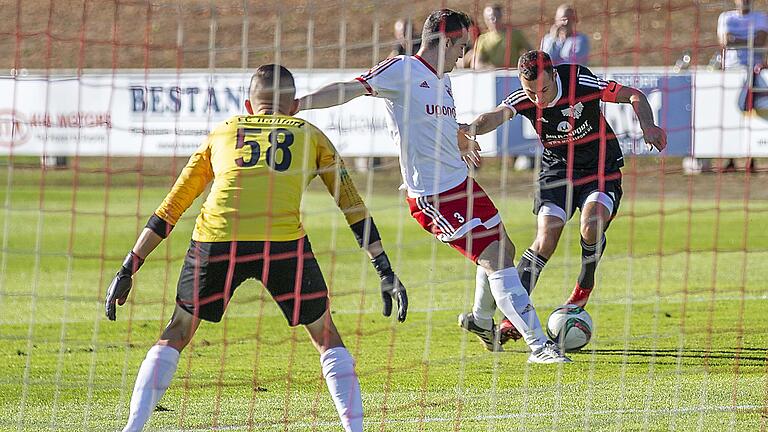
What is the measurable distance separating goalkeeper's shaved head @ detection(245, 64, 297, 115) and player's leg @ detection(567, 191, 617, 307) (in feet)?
11.2

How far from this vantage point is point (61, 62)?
2572cm

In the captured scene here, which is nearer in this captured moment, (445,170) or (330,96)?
(330,96)

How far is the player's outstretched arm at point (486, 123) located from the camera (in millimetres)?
7988

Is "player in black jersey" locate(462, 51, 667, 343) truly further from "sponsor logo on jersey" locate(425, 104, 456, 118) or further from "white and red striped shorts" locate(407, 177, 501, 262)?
"white and red striped shorts" locate(407, 177, 501, 262)

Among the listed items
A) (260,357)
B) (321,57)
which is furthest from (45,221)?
(260,357)

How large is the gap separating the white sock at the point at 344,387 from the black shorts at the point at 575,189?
3346 millimetres

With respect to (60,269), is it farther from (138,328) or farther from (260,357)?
(260,357)

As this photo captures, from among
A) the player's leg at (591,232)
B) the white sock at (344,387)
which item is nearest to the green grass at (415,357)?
the player's leg at (591,232)

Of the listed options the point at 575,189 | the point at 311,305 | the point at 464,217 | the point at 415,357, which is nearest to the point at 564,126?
the point at 575,189

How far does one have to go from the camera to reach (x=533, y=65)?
315 inches

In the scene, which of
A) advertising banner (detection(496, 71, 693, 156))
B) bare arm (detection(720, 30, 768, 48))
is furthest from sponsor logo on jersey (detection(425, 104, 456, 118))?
advertising banner (detection(496, 71, 693, 156))

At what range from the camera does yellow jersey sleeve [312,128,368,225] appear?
582 cm

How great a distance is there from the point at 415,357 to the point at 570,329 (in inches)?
42.4

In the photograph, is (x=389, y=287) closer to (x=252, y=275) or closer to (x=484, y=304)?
(x=252, y=275)
